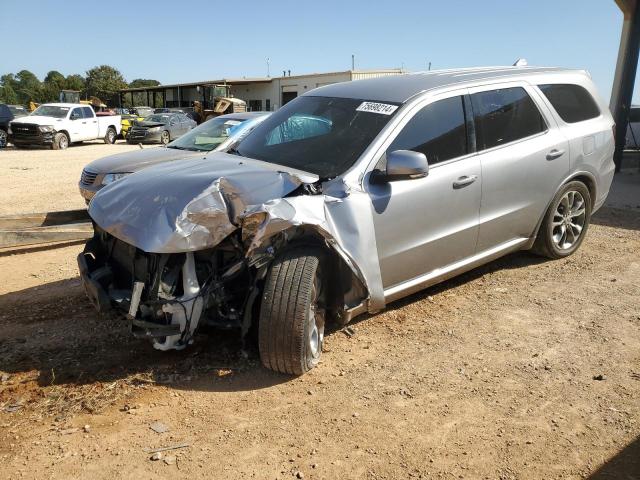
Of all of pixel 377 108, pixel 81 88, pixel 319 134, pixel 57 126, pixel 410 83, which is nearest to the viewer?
pixel 377 108

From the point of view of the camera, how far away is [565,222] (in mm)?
5504

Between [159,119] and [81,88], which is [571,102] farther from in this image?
[81,88]

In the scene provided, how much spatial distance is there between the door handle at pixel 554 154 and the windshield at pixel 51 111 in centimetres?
2211

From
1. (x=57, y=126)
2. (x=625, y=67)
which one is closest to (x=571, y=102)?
(x=625, y=67)

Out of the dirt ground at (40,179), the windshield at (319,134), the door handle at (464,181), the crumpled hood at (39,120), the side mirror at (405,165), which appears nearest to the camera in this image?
the side mirror at (405,165)

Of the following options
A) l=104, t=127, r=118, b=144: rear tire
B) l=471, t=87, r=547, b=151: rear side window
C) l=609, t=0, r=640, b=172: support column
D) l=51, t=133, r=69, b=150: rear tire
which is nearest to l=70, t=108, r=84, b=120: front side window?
l=51, t=133, r=69, b=150: rear tire

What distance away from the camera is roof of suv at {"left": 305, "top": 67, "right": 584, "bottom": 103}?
167 inches

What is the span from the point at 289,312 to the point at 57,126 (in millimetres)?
21974

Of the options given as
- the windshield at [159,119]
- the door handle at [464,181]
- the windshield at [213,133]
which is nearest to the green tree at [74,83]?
the windshield at [159,119]

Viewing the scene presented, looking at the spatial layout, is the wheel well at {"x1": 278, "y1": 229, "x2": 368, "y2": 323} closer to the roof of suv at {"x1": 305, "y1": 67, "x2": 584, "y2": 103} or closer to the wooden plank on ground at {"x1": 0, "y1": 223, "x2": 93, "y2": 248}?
the roof of suv at {"x1": 305, "y1": 67, "x2": 584, "y2": 103}

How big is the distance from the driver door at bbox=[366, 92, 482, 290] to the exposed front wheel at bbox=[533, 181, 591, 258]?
1267 millimetres

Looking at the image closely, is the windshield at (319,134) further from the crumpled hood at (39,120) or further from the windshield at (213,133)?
the crumpled hood at (39,120)

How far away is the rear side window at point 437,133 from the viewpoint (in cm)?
400

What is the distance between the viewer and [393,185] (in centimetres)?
379
